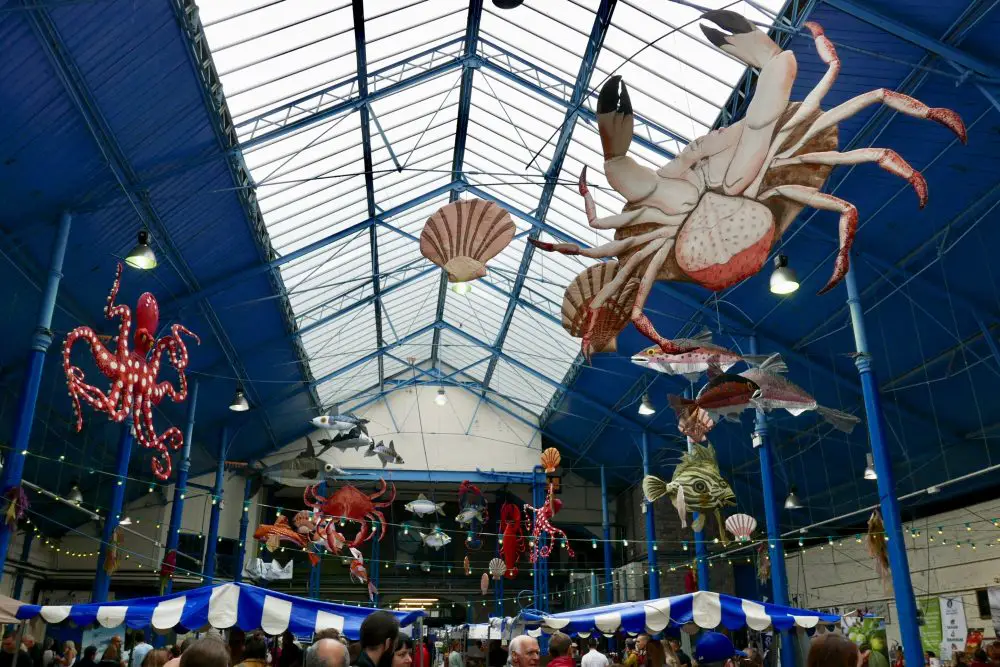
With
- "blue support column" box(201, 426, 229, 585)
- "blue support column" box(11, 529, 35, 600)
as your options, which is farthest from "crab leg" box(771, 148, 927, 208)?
"blue support column" box(11, 529, 35, 600)

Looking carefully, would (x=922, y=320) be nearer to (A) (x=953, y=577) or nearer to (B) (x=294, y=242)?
(A) (x=953, y=577)

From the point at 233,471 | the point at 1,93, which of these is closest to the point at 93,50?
the point at 1,93

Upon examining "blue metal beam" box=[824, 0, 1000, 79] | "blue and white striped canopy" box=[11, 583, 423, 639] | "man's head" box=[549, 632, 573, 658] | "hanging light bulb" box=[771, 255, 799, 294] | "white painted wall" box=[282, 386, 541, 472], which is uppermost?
"white painted wall" box=[282, 386, 541, 472]

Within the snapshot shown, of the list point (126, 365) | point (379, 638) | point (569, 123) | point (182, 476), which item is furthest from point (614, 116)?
point (182, 476)

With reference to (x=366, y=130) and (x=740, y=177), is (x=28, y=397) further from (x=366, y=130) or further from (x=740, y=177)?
(x=740, y=177)

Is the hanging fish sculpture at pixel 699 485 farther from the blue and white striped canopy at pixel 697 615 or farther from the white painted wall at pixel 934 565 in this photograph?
the white painted wall at pixel 934 565

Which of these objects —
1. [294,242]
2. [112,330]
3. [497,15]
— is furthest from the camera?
[294,242]

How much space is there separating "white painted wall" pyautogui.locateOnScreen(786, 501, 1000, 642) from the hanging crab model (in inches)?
427

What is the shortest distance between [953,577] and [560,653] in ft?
49.2

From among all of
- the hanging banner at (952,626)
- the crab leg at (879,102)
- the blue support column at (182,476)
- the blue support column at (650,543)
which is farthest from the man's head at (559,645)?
the blue support column at (650,543)

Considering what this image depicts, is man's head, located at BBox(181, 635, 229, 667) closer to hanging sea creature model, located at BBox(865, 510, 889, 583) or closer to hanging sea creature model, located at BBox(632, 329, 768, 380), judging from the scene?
hanging sea creature model, located at BBox(632, 329, 768, 380)

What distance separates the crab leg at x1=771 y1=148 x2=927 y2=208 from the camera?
4953mm

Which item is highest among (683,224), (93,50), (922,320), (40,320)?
(93,50)

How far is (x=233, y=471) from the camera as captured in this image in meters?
27.9
